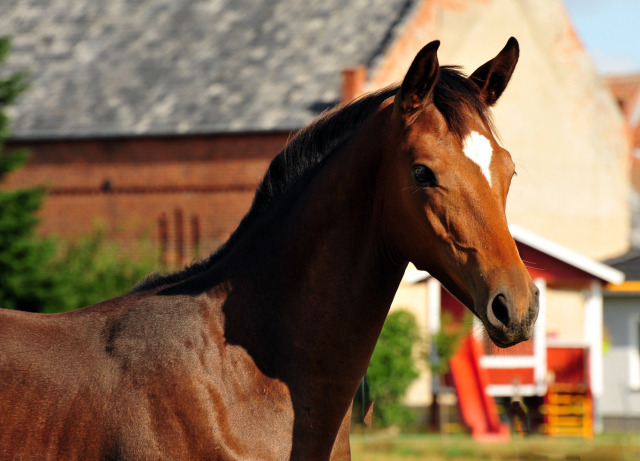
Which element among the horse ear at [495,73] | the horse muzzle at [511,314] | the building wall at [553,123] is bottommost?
the horse muzzle at [511,314]

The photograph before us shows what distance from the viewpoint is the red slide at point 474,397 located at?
13.1m

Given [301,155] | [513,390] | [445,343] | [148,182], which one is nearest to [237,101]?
[148,182]

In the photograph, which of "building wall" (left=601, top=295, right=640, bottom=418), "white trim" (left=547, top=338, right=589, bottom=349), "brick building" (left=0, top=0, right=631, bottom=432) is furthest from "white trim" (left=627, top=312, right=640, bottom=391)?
"white trim" (left=547, top=338, right=589, bottom=349)

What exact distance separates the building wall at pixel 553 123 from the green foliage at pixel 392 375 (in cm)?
617

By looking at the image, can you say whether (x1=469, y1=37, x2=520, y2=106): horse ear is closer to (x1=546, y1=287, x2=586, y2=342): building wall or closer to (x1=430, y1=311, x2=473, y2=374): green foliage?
(x1=430, y1=311, x2=473, y2=374): green foliage

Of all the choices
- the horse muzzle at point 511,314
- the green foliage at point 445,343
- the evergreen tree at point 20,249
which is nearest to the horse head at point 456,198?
the horse muzzle at point 511,314

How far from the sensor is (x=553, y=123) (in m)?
19.3

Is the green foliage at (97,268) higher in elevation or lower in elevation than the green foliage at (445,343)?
higher

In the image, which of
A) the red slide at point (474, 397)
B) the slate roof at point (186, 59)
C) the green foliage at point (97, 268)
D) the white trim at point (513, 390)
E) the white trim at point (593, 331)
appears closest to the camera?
the red slide at point (474, 397)

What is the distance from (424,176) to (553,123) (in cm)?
1775

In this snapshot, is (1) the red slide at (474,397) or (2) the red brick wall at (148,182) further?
(2) the red brick wall at (148,182)

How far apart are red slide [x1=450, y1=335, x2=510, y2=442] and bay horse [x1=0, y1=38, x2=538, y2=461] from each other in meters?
10.6

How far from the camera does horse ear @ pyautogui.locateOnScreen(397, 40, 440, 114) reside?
2750 millimetres

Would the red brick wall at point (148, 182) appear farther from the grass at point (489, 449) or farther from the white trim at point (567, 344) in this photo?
the white trim at point (567, 344)
